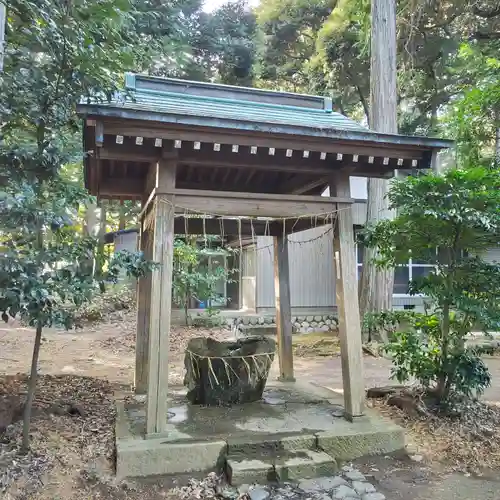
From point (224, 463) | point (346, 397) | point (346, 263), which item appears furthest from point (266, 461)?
point (346, 263)

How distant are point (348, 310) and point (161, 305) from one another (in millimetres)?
1939

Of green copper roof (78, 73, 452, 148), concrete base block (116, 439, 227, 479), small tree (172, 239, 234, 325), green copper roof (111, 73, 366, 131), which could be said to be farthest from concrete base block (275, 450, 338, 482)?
small tree (172, 239, 234, 325)

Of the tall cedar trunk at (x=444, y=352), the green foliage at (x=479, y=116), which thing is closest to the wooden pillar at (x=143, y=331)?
the tall cedar trunk at (x=444, y=352)

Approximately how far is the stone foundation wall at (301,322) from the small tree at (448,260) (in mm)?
7062

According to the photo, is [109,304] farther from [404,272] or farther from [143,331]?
[404,272]

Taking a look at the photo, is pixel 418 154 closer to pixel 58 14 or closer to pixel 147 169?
pixel 147 169

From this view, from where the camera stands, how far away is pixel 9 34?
4617 millimetres

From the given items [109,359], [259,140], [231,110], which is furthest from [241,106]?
[109,359]

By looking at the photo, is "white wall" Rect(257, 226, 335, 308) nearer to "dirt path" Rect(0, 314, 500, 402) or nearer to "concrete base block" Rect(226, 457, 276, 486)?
"dirt path" Rect(0, 314, 500, 402)

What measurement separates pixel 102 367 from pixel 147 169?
15.3 ft

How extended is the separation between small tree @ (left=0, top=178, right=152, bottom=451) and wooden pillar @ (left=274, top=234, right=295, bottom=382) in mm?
2948

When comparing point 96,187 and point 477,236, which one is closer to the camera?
Result: point 477,236

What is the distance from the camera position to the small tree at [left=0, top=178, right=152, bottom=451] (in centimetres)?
312

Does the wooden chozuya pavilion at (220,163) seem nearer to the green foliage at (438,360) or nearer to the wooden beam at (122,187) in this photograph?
the wooden beam at (122,187)
